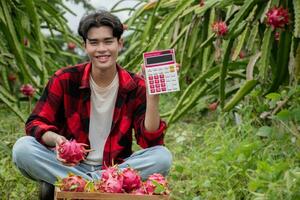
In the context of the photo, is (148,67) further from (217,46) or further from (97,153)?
(217,46)

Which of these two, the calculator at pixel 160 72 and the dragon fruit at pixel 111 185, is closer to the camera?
the dragon fruit at pixel 111 185

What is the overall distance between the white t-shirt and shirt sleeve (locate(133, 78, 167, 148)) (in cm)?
10

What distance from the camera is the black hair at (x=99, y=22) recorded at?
271 centimetres

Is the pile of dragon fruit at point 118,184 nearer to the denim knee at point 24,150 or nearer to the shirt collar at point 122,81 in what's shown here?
the denim knee at point 24,150

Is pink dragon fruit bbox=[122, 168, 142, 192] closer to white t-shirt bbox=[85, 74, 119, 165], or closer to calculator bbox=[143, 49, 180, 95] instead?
calculator bbox=[143, 49, 180, 95]

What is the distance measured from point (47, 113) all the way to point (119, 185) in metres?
0.80

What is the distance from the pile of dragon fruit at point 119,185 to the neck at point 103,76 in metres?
0.74

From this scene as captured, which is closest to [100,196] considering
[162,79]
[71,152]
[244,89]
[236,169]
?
[71,152]

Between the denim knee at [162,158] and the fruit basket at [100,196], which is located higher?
the fruit basket at [100,196]

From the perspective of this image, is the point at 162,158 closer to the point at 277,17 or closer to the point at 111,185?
the point at 111,185

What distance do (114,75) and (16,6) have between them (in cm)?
135

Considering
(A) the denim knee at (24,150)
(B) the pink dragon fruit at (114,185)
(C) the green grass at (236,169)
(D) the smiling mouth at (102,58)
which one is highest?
(D) the smiling mouth at (102,58)

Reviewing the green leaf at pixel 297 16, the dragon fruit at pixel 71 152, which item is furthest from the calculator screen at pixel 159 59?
the green leaf at pixel 297 16

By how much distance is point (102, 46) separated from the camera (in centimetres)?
268
